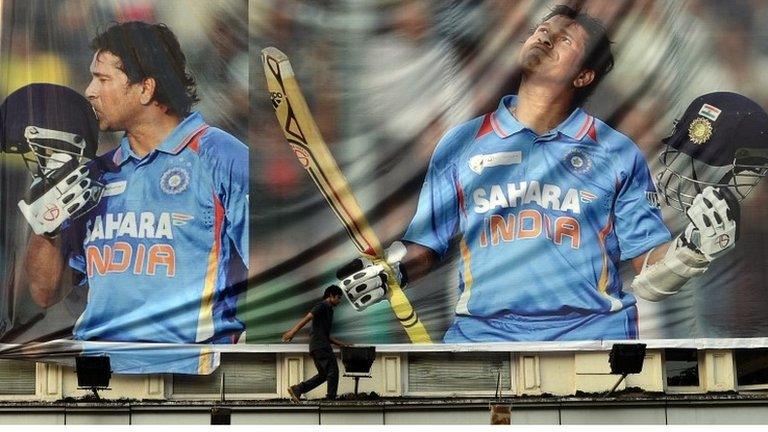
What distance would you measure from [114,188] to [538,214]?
11.6ft

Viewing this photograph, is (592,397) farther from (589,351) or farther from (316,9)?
(316,9)

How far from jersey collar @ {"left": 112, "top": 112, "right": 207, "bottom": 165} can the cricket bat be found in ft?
2.20

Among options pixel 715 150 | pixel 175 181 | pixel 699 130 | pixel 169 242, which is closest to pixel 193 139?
pixel 175 181

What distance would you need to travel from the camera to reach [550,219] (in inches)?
534

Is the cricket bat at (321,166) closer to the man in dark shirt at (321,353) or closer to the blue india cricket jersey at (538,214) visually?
the blue india cricket jersey at (538,214)

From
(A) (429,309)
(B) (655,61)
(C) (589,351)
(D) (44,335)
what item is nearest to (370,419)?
(A) (429,309)

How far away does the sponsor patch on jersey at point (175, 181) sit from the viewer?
13.8 metres

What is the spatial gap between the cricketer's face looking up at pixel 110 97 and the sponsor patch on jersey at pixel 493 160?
9.38 ft

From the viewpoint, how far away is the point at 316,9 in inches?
546

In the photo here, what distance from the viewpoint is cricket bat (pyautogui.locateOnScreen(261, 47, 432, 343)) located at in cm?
1351

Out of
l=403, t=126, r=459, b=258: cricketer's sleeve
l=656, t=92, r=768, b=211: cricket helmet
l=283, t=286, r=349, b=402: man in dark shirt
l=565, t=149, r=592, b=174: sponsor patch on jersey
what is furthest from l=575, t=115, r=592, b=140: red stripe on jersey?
l=283, t=286, r=349, b=402: man in dark shirt

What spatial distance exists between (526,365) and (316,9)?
3439 millimetres

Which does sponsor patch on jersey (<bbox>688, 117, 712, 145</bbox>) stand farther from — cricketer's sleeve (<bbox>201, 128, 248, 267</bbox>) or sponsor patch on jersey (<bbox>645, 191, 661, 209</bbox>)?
cricketer's sleeve (<bbox>201, 128, 248, 267</bbox>)

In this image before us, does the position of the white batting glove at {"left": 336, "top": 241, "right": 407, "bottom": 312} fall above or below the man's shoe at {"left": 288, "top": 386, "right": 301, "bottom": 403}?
above
